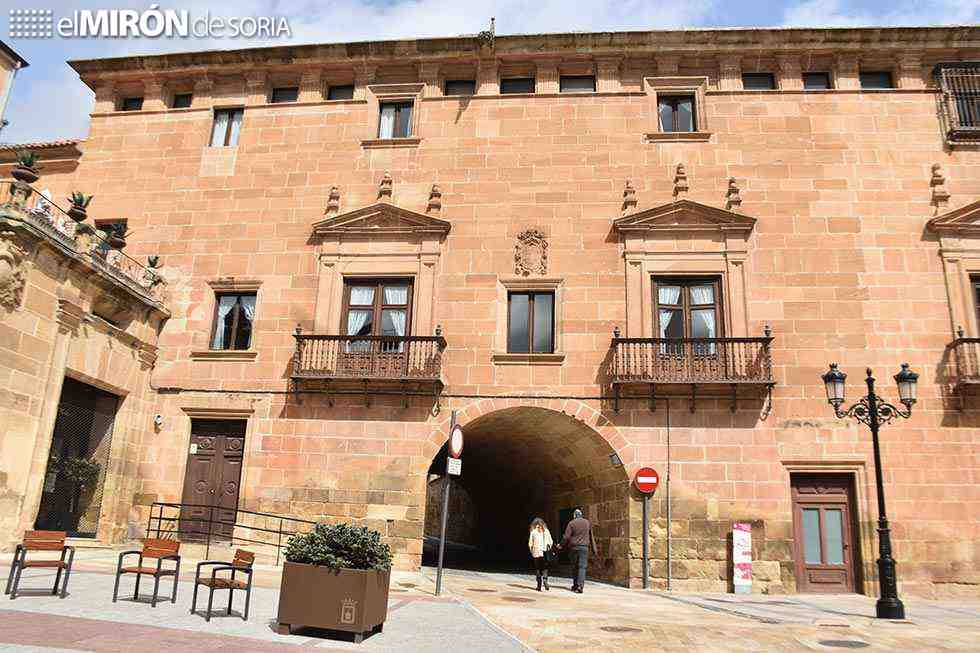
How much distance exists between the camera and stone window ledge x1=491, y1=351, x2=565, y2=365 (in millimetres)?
17234

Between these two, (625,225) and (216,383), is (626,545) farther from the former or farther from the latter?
(216,383)

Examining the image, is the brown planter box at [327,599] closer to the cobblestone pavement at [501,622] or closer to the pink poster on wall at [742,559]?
the cobblestone pavement at [501,622]

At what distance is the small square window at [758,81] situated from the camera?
63.4ft

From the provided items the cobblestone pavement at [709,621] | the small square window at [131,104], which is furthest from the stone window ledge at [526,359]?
the small square window at [131,104]

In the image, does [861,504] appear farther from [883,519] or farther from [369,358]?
[369,358]

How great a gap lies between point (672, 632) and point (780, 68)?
15.2 meters

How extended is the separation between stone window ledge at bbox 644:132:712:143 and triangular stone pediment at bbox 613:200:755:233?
203cm

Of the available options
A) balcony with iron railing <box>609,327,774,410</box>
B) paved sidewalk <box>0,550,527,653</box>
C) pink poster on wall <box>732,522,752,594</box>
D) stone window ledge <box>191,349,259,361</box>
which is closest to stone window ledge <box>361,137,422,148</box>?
stone window ledge <box>191,349,259,361</box>

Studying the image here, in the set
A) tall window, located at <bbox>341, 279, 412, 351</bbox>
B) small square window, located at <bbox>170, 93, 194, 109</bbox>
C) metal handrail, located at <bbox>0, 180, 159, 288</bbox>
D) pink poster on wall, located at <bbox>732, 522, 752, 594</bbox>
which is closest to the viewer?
metal handrail, located at <bbox>0, 180, 159, 288</bbox>

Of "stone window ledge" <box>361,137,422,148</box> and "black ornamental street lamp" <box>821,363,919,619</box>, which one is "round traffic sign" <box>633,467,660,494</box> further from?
"stone window ledge" <box>361,137,422,148</box>

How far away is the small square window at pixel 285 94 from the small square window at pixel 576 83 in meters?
7.44

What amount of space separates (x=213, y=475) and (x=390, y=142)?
9.58 meters

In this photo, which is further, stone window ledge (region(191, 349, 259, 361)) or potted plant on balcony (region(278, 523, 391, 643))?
stone window ledge (region(191, 349, 259, 361))

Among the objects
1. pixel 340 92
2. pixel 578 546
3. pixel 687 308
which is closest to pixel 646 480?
pixel 578 546
